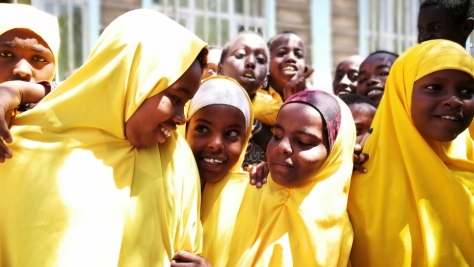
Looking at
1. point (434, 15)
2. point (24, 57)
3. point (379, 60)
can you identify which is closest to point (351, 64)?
point (379, 60)

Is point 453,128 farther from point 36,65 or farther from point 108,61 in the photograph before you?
point 36,65

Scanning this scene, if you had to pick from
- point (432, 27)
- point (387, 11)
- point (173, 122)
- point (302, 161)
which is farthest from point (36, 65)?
point (387, 11)

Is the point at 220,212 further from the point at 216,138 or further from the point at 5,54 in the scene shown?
the point at 5,54

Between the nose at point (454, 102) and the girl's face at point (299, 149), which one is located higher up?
the nose at point (454, 102)

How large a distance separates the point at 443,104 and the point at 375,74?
202 cm

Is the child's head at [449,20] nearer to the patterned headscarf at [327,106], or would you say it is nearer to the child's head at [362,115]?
the child's head at [362,115]

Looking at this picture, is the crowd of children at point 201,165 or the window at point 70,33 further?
the window at point 70,33

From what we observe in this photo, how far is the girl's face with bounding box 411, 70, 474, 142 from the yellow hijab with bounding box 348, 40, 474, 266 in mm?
38

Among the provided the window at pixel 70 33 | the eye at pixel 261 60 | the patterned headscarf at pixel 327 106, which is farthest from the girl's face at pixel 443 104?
the window at pixel 70 33

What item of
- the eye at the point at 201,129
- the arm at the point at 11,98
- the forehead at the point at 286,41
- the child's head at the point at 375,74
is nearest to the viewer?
the arm at the point at 11,98

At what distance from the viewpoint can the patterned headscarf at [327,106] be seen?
9.29 ft

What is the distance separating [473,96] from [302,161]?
3.00 feet

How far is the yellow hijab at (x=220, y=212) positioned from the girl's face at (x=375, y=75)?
6.59 feet

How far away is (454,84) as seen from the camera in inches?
113
